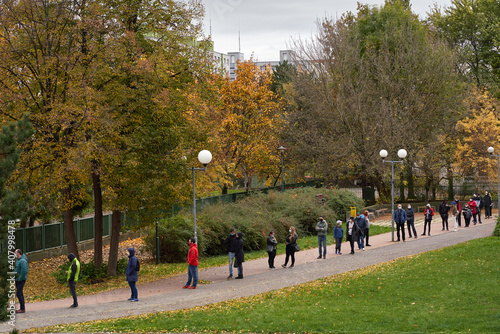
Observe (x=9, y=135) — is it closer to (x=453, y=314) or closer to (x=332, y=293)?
(x=332, y=293)

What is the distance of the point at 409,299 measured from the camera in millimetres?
15031

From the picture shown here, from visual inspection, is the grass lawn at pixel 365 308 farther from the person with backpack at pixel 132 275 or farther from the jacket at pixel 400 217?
the jacket at pixel 400 217

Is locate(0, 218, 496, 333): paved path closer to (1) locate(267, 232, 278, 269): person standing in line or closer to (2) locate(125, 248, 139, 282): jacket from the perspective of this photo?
(1) locate(267, 232, 278, 269): person standing in line

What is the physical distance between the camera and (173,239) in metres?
26.2

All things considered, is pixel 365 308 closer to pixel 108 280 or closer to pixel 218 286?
pixel 218 286

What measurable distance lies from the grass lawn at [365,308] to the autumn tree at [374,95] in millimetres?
25181

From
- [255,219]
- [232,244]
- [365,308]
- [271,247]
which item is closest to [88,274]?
[232,244]

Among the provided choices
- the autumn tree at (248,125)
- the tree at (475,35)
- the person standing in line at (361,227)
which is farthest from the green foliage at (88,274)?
the tree at (475,35)

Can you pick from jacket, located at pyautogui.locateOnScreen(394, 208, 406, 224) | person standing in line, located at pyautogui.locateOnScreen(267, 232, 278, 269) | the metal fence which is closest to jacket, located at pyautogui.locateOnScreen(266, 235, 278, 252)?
person standing in line, located at pyautogui.locateOnScreen(267, 232, 278, 269)

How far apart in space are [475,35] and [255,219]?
122ft

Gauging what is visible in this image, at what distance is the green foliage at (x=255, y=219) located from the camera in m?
26.4

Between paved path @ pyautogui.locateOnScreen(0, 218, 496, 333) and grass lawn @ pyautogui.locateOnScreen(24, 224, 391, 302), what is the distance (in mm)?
1065

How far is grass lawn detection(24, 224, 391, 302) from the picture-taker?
2022 cm

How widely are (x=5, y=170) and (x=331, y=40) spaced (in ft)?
119
